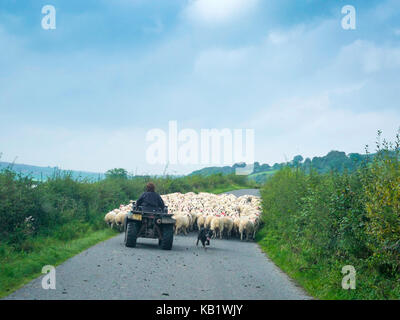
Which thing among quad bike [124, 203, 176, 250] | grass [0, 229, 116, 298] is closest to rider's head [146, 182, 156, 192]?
quad bike [124, 203, 176, 250]

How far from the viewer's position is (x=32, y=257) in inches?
490

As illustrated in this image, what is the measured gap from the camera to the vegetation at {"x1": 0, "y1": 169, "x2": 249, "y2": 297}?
11.8m

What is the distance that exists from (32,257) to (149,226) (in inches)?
176

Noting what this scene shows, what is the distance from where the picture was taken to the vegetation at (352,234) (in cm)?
831

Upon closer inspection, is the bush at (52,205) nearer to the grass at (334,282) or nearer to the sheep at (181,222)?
the sheep at (181,222)

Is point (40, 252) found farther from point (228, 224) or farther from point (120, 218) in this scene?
point (228, 224)

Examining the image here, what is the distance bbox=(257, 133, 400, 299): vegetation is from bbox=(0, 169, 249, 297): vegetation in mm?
6909

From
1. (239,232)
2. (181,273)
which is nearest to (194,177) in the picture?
(239,232)

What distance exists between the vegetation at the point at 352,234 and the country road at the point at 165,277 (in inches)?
28.5

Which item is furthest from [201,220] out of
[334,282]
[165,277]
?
[334,282]

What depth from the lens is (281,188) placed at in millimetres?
18766

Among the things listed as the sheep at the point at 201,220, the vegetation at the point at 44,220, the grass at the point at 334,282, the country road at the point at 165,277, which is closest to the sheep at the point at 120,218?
the vegetation at the point at 44,220

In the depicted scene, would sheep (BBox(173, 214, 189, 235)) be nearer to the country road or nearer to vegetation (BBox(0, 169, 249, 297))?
vegetation (BBox(0, 169, 249, 297))

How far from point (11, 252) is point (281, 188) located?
36.3 ft
